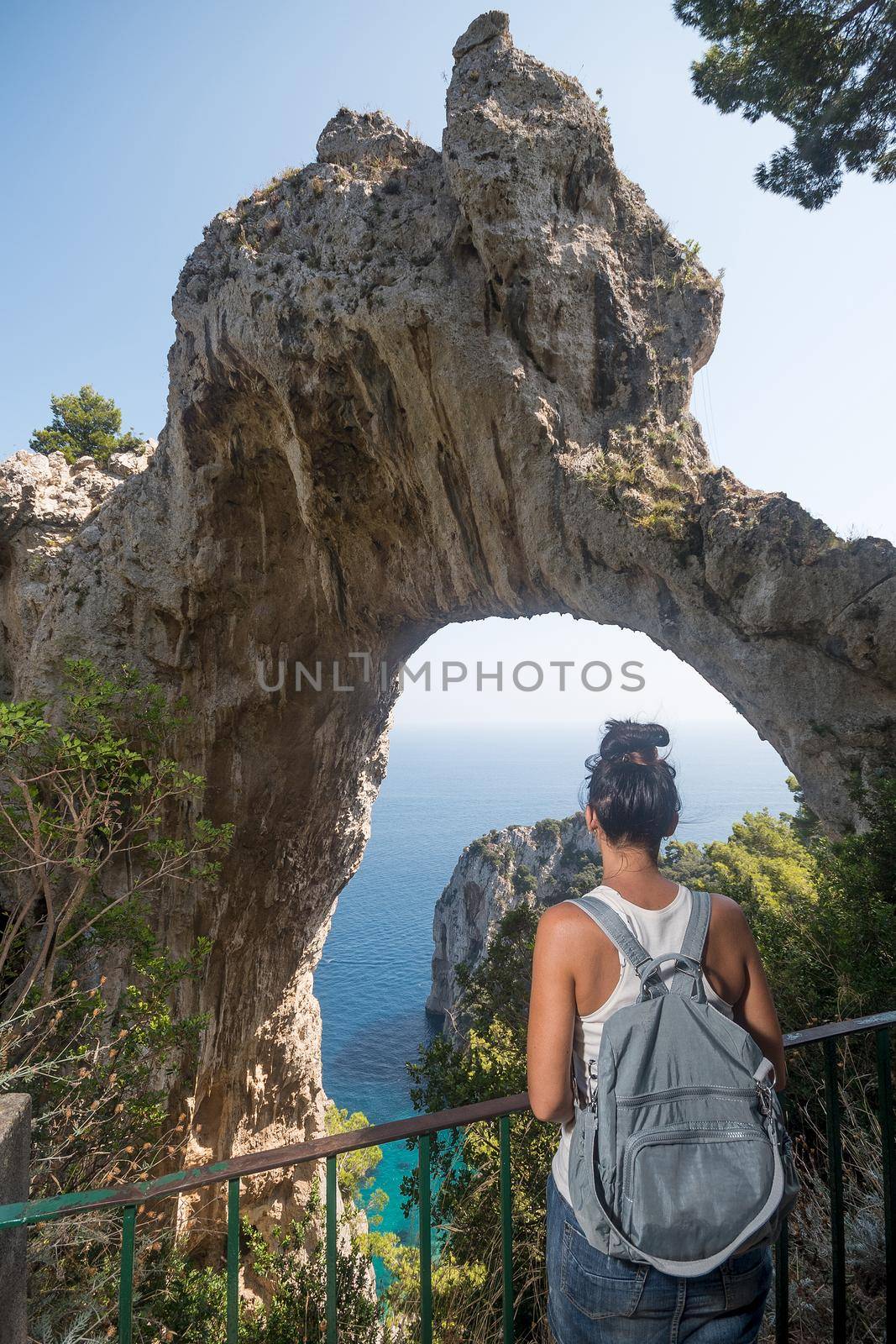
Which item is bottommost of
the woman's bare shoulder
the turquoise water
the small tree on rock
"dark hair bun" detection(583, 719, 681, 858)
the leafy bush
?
the turquoise water

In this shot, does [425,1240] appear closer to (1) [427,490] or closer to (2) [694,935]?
(2) [694,935]

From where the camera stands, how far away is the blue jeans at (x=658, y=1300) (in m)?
1.35

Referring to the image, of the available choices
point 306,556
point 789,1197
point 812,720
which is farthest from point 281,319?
point 789,1197

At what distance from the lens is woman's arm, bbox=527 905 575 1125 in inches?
57.0

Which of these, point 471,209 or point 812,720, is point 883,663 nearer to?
point 812,720

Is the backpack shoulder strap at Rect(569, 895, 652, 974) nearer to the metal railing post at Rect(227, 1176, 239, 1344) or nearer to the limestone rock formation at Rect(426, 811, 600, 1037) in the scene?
the metal railing post at Rect(227, 1176, 239, 1344)

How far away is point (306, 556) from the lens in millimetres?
9977

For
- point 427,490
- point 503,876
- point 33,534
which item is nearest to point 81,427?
point 33,534

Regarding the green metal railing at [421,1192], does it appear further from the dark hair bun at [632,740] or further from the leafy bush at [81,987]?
the leafy bush at [81,987]

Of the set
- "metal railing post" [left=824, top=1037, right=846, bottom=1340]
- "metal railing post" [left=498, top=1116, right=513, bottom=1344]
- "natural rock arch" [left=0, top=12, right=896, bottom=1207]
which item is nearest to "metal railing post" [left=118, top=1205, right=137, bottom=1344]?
"metal railing post" [left=498, top=1116, right=513, bottom=1344]

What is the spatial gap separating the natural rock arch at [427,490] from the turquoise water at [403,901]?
6.93 ft

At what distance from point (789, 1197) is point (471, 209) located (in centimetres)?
813

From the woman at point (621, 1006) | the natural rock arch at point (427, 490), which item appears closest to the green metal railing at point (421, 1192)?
the woman at point (621, 1006)

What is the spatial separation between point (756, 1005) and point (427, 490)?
756cm
